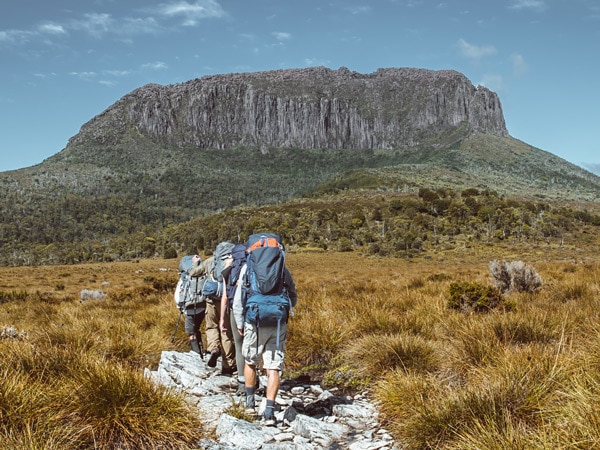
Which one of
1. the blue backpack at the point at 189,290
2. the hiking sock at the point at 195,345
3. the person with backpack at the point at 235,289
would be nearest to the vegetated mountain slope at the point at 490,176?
the blue backpack at the point at 189,290

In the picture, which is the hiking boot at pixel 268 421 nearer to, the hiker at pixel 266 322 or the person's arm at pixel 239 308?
the hiker at pixel 266 322

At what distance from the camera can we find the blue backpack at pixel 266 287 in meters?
4.51

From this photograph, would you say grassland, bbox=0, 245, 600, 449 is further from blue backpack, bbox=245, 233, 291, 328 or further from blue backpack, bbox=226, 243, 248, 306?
blue backpack, bbox=226, 243, 248, 306

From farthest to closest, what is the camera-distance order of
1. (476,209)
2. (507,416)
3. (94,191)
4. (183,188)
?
1. (183,188)
2. (94,191)
3. (476,209)
4. (507,416)

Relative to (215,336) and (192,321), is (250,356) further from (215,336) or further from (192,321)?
(192,321)

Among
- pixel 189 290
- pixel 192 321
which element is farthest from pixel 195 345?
pixel 189 290

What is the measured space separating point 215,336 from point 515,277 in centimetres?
817

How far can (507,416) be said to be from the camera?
131 inches

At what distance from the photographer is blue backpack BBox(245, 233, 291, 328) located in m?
4.51

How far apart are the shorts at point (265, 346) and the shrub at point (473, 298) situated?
17.2 feet

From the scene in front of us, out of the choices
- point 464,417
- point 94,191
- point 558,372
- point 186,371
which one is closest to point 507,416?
point 464,417

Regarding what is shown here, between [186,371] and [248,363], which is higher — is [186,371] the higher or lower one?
the lower one

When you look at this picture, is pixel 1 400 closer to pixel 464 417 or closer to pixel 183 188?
pixel 464 417

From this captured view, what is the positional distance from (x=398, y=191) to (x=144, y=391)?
11689cm
